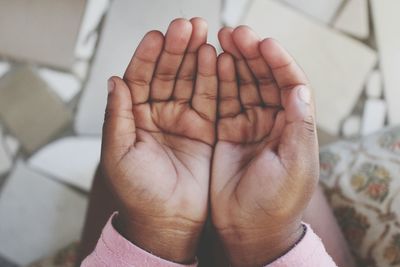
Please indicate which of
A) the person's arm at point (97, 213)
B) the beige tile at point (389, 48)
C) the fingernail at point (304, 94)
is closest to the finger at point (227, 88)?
the fingernail at point (304, 94)

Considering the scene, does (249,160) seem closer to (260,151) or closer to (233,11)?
(260,151)

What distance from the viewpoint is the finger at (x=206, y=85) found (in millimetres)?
650

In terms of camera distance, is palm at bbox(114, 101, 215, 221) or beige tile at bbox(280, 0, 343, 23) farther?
beige tile at bbox(280, 0, 343, 23)

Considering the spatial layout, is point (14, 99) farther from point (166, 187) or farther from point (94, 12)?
point (166, 187)

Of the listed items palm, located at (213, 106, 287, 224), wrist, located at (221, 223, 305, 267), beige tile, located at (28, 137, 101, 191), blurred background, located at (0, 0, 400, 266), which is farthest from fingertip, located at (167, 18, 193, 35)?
beige tile, located at (28, 137, 101, 191)

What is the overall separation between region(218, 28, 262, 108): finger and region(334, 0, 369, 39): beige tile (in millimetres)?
658

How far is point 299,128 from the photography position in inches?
23.1

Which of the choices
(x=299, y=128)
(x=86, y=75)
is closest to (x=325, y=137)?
(x=86, y=75)

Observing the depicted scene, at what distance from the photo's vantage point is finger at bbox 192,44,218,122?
650 mm

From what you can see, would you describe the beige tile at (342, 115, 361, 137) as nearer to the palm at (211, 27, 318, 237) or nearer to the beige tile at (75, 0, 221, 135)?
the beige tile at (75, 0, 221, 135)

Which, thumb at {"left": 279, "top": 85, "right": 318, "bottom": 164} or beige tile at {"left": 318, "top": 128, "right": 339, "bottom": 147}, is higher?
thumb at {"left": 279, "top": 85, "right": 318, "bottom": 164}

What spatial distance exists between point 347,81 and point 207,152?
2.18ft

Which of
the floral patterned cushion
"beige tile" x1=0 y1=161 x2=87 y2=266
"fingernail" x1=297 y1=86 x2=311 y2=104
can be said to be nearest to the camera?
"fingernail" x1=297 y1=86 x2=311 y2=104

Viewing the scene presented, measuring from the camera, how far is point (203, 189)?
0.66m
